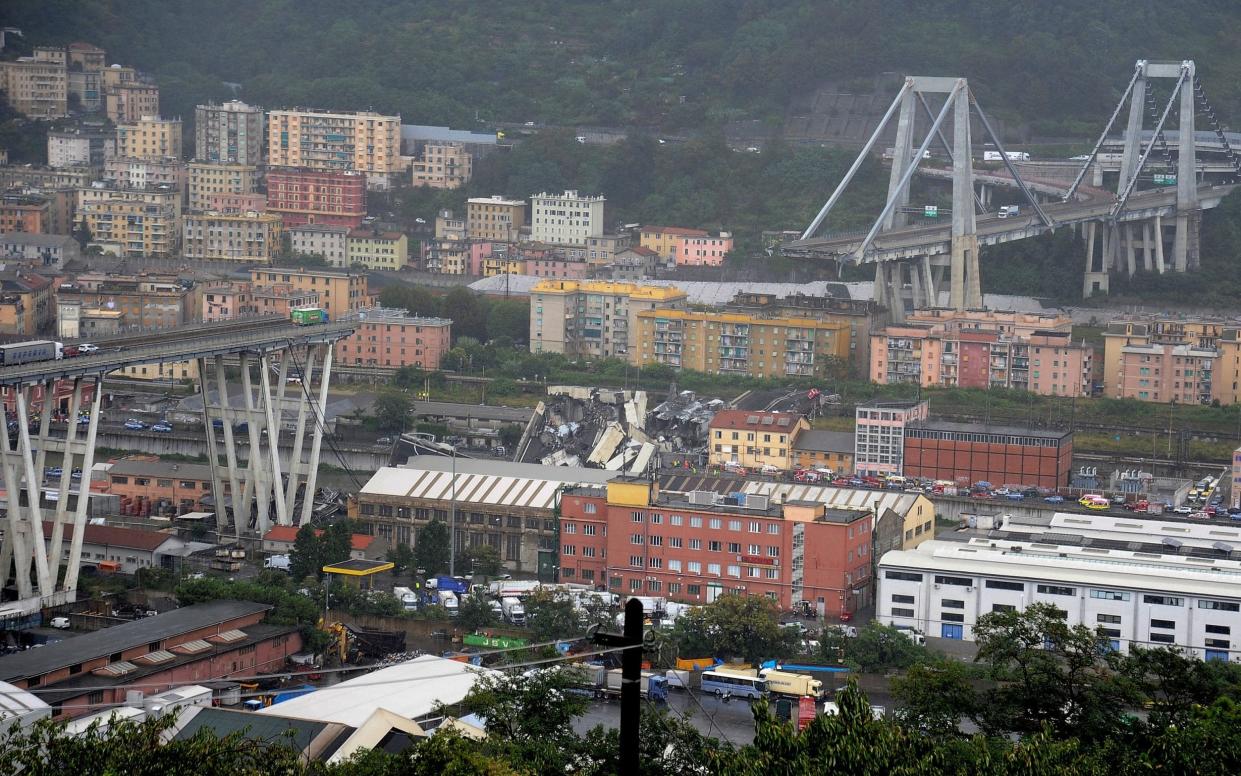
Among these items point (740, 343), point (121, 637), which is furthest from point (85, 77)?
point (121, 637)

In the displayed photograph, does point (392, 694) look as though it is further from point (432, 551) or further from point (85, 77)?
point (85, 77)

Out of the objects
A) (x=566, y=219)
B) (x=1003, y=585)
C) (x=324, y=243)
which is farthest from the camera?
(x=566, y=219)

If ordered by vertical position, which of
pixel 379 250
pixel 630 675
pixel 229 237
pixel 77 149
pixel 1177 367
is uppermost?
pixel 77 149

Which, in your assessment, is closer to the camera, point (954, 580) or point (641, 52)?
point (954, 580)

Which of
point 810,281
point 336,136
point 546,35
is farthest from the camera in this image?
point 546,35

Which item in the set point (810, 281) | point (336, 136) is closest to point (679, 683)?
point (810, 281)

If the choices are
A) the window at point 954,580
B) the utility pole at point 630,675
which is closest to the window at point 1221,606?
Result: the window at point 954,580

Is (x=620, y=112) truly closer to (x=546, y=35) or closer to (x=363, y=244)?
(x=546, y=35)

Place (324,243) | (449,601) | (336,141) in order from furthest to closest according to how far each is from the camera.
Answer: (336,141)
(324,243)
(449,601)
